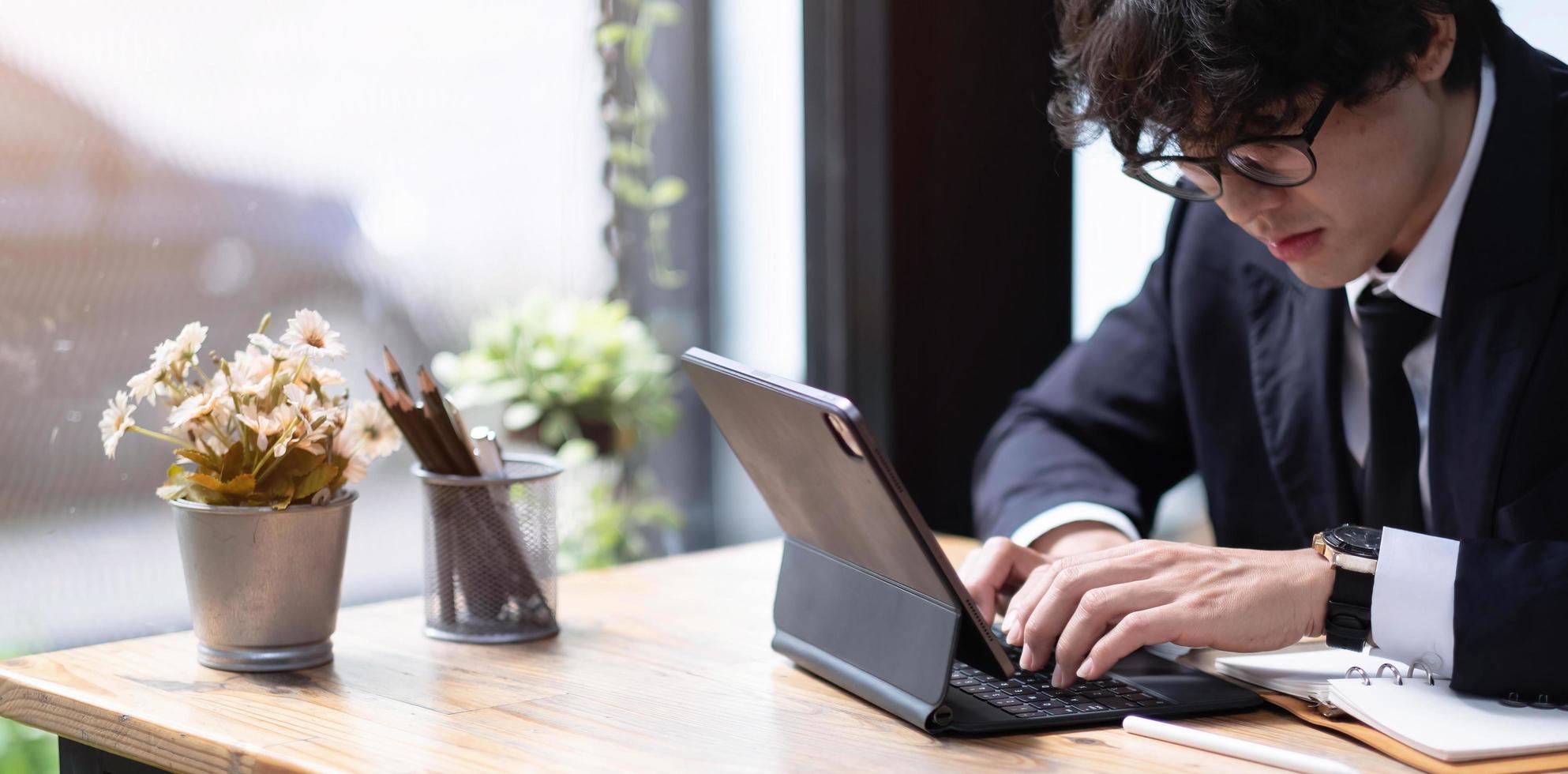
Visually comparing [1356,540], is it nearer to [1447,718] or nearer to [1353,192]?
[1447,718]

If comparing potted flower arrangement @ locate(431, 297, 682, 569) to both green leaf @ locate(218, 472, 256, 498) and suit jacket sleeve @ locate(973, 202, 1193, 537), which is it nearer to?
suit jacket sleeve @ locate(973, 202, 1193, 537)

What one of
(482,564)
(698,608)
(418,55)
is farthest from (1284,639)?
(418,55)

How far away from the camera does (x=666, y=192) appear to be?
2248mm

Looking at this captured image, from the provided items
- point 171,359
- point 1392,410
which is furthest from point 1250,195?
point 171,359

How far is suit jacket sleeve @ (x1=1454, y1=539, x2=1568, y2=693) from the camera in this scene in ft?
3.42

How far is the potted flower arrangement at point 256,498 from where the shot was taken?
120cm

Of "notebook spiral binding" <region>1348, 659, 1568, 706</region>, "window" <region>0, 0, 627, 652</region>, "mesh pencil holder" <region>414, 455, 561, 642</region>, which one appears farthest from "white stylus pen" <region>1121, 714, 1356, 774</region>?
"window" <region>0, 0, 627, 652</region>

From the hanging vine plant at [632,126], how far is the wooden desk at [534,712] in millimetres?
899

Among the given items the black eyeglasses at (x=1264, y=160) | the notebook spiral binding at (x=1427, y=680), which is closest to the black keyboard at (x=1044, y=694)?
the notebook spiral binding at (x=1427, y=680)

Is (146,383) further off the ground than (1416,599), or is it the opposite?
(146,383)

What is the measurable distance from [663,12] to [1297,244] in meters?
1.19

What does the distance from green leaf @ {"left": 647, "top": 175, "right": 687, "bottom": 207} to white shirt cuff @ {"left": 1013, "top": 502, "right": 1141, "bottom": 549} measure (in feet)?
3.11

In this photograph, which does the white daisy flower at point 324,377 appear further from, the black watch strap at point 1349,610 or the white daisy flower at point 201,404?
the black watch strap at point 1349,610

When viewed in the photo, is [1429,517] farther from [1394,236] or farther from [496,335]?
[496,335]
